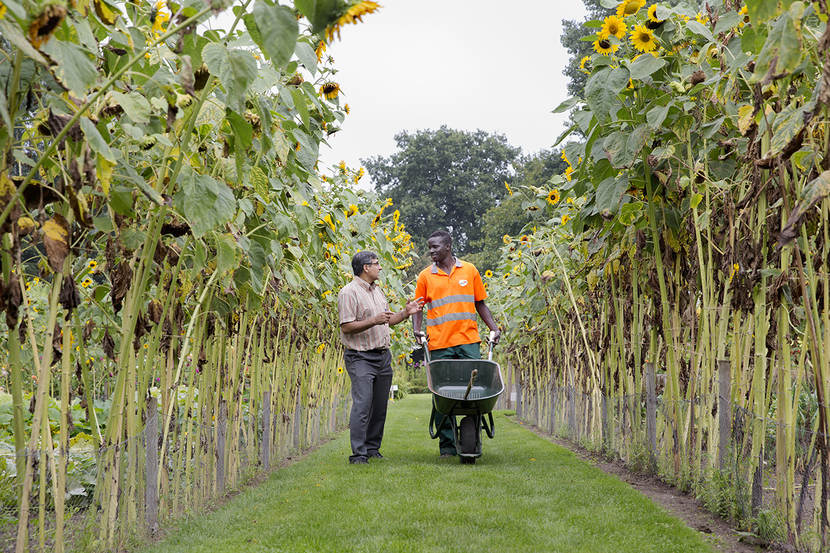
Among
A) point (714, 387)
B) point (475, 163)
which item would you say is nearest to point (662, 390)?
point (714, 387)

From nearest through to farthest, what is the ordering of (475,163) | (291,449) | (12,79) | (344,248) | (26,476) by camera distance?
(12,79) → (26,476) → (291,449) → (344,248) → (475,163)

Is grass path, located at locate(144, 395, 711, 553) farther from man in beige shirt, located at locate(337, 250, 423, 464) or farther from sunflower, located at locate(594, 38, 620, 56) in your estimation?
sunflower, located at locate(594, 38, 620, 56)

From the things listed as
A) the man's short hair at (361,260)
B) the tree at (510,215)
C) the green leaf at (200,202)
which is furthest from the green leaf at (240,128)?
the tree at (510,215)

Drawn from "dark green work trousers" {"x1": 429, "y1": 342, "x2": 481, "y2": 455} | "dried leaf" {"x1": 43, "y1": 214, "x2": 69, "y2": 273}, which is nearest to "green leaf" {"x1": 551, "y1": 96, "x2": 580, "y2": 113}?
"dark green work trousers" {"x1": 429, "y1": 342, "x2": 481, "y2": 455}

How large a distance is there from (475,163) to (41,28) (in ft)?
151

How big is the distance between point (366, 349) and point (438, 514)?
2.31m

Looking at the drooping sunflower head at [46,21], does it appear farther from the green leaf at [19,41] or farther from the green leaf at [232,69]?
the green leaf at [232,69]

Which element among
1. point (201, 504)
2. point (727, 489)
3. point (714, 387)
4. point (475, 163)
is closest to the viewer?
point (727, 489)

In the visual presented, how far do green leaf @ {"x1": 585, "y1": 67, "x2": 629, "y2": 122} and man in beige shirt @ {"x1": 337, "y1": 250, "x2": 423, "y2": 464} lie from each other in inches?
96.9

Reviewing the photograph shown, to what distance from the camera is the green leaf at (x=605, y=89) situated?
350 centimetres

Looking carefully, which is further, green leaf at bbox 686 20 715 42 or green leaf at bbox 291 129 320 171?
green leaf at bbox 686 20 715 42

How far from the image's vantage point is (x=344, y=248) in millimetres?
7621

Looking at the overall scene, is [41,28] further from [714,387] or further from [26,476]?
[714,387]

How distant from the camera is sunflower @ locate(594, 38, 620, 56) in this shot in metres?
3.81
